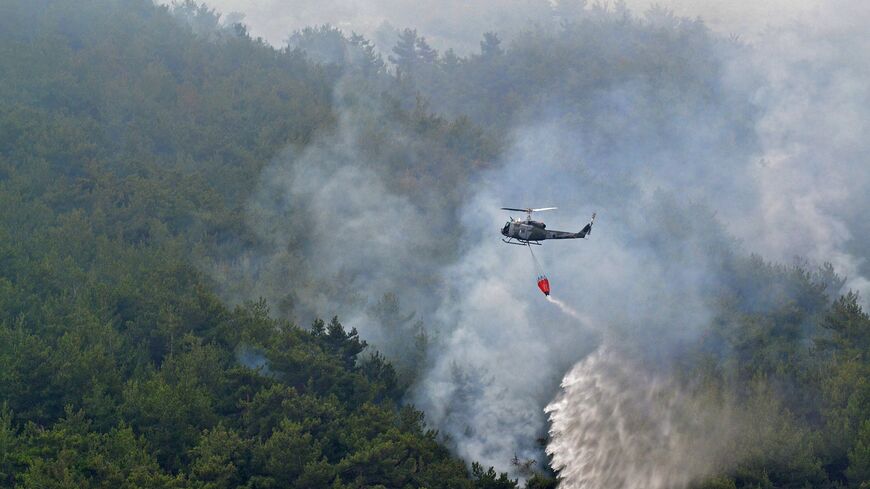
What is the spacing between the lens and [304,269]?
8262 centimetres

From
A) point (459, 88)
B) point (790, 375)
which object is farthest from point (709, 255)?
point (459, 88)

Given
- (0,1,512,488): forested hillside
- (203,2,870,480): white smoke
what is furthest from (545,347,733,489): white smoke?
(0,1,512,488): forested hillside

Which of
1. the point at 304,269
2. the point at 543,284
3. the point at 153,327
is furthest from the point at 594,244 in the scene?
the point at 153,327

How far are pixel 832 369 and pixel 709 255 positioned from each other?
1779cm

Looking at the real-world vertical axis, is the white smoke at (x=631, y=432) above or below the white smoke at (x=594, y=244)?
below

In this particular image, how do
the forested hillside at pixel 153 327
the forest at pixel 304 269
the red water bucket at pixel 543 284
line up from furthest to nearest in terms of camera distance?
the red water bucket at pixel 543 284 < the forest at pixel 304 269 < the forested hillside at pixel 153 327

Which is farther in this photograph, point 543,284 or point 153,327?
point 543,284

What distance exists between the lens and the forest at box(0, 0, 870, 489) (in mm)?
54844

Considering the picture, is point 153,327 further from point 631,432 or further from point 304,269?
point 631,432

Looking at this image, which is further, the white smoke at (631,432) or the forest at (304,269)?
the white smoke at (631,432)

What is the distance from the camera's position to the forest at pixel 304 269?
5484 cm

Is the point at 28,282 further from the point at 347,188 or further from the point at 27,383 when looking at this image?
the point at 347,188

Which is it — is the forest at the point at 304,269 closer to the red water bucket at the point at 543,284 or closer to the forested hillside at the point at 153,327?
the forested hillside at the point at 153,327

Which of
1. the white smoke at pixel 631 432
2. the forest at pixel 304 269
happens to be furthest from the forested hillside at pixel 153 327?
the white smoke at pixel 631 432
